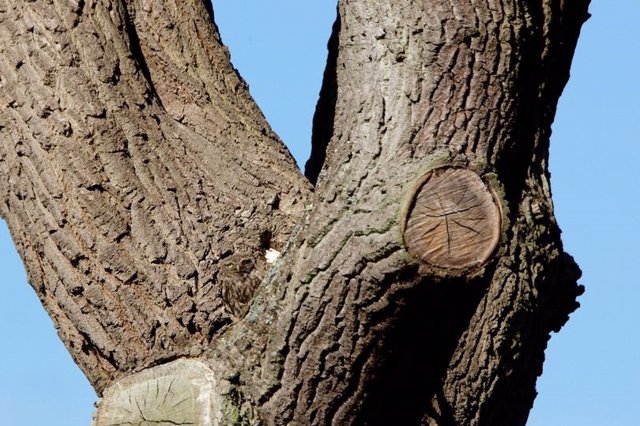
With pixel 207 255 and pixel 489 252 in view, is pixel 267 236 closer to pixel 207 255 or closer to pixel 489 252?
pixel 207 255

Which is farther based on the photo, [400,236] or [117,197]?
[117,197]

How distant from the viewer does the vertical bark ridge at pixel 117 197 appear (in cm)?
382

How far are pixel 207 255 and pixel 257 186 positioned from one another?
1.09 feet

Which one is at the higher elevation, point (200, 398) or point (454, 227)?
point (454, 227)

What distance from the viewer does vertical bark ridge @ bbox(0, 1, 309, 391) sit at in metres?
3.82

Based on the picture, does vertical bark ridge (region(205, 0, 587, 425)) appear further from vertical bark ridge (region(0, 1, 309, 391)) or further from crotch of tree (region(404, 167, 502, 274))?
vertical bark ridge (region(0, 1, 309, 391))

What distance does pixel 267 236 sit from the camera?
13.1ft

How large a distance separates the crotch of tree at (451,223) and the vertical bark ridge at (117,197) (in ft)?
2.42

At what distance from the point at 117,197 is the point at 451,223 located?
1.15m

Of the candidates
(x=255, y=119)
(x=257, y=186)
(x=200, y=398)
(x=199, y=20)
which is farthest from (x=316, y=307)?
(x=199, y=20)

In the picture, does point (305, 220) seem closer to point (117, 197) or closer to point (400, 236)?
point (400, 236)

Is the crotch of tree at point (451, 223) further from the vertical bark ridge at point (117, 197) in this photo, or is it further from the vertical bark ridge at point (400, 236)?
the vertical bark ridge at point (117, 197)

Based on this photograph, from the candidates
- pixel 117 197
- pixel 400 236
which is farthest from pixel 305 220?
pixel 117 197

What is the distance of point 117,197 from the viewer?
3896 millimetres
